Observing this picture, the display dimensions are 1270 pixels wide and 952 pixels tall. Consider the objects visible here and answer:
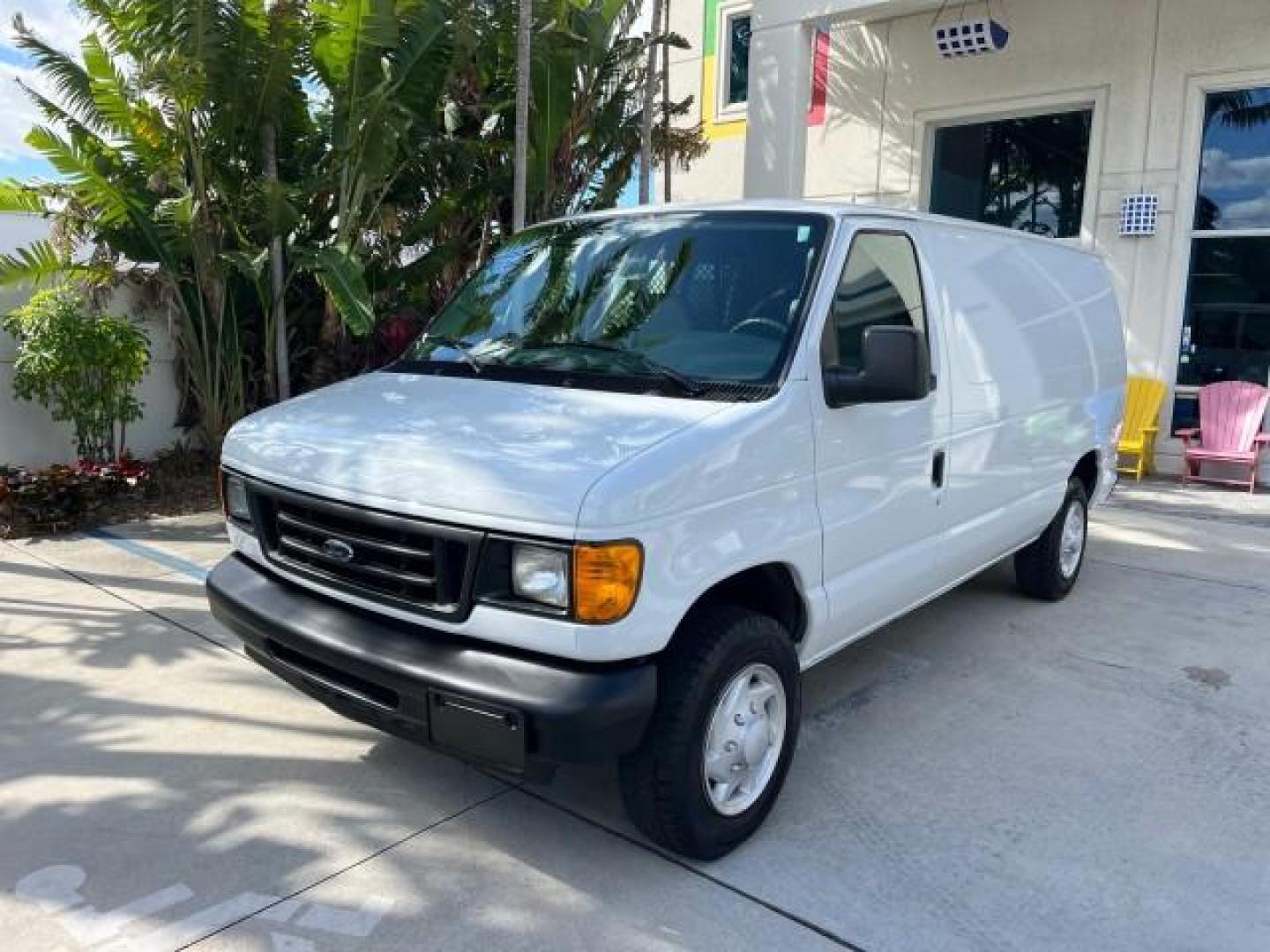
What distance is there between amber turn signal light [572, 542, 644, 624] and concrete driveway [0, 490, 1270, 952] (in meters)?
0.94

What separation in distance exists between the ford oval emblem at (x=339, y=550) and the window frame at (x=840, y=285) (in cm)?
170

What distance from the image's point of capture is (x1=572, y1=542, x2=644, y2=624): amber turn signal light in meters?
2.59

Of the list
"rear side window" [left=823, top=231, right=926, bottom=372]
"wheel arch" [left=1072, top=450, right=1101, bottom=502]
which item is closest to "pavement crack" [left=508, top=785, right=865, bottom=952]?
"rear side window" [left=823, top=231, right=926, bottom=372]

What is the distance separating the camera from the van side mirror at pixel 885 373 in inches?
128

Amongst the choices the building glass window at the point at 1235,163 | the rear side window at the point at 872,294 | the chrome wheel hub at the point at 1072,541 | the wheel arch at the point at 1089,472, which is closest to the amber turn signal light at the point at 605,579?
the rear side window at the point at 872,294

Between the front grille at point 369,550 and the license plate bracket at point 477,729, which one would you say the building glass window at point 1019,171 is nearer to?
the front grille at point 369,550

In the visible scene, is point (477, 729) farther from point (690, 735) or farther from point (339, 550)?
point (339, 550)

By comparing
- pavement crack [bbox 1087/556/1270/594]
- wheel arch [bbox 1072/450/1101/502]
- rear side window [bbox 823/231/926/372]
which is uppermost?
rear side window [bbox 823/231/926/372]

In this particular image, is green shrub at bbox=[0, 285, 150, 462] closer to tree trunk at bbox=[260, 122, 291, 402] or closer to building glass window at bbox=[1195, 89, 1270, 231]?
tree trunk at bbox=[260, 122, 291, 402]

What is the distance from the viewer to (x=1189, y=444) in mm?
10062

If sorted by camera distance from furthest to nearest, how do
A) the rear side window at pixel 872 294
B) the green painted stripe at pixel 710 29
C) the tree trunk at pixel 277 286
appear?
the green painted stripe at pixel 710 29 → the tree trunk at pixel 277 286 → the rear side window at pixel 872 294

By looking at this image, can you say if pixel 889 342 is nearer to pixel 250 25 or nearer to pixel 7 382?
pixel 250 25

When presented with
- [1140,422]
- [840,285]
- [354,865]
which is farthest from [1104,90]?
[354,865]

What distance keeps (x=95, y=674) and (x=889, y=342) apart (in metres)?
3.82
